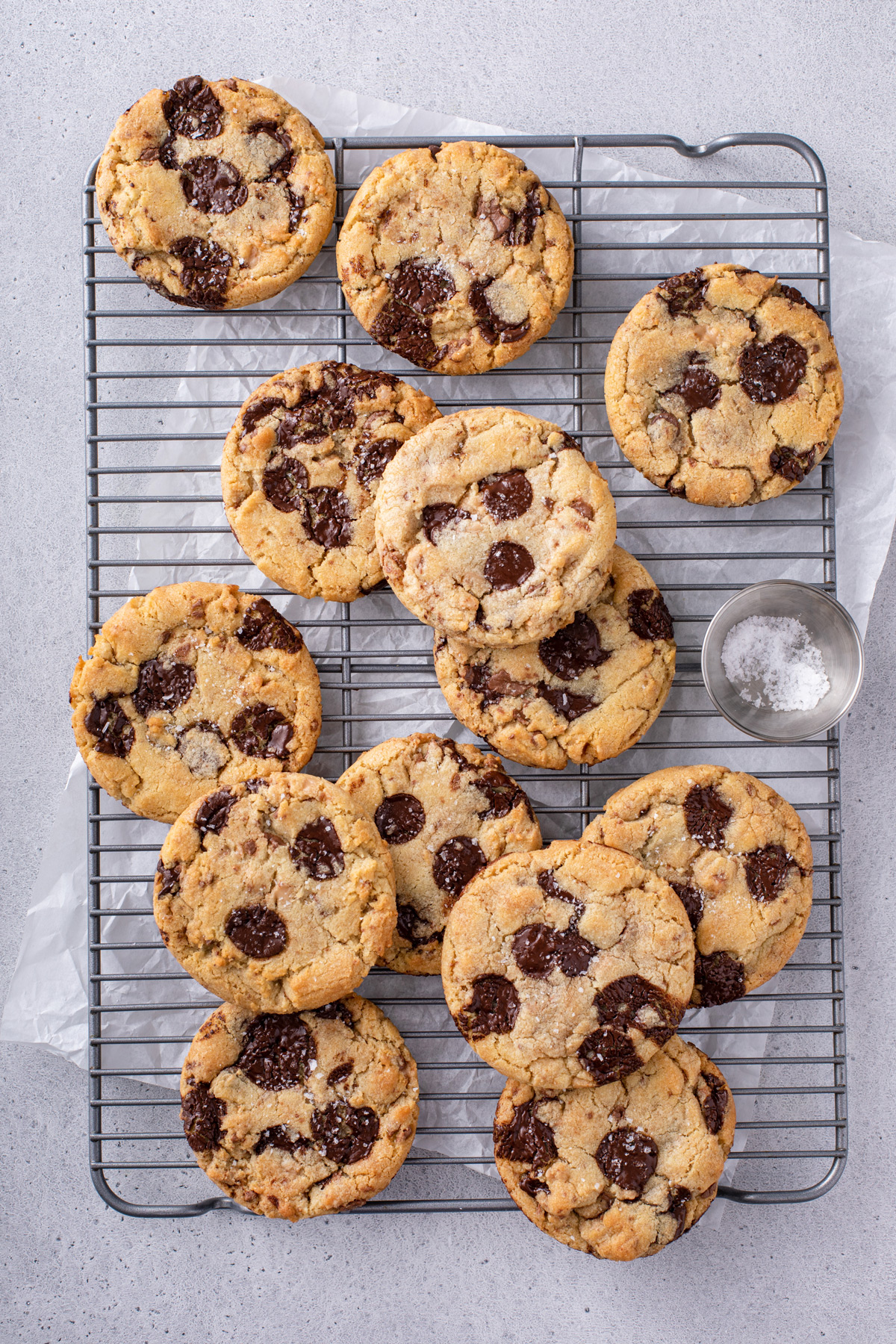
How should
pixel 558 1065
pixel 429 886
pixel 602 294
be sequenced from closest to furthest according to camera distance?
pixel 558 1065 < pixel 429 886 < pixel 602 294

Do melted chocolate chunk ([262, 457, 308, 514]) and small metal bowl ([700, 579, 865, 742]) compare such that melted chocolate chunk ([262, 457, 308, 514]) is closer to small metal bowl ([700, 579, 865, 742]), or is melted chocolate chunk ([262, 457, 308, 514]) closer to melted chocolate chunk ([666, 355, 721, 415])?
melted chocolate chunk ([666, 355, 721, 415])

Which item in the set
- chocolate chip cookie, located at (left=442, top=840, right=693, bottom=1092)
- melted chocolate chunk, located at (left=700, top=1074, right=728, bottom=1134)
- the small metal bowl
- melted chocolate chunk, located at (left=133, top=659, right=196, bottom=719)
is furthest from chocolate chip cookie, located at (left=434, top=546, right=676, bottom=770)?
melted chocolate chunk, located at (left=700, top=1074, right=728, bottom=1134)

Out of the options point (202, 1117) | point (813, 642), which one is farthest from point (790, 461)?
point (202, 1117)

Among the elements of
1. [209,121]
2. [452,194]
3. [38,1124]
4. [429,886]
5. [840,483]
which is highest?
[209,121]

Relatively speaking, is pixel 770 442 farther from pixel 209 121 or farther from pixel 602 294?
pixel 209 121

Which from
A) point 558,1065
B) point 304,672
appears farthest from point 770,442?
point 558,1065

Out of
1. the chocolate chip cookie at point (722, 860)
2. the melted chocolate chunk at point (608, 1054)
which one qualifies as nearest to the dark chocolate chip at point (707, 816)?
the chocolate chip cookie at point (722, 860)

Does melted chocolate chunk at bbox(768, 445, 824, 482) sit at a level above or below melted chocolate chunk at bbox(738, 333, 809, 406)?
below

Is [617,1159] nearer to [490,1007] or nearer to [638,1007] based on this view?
[638,1007]
